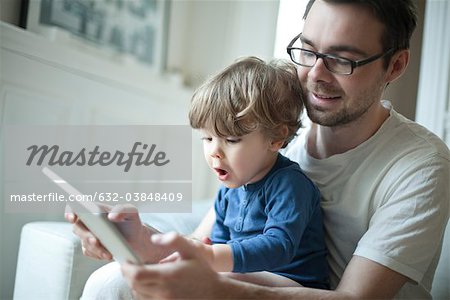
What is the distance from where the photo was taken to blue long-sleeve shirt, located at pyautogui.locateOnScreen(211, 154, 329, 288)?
1.14 meters

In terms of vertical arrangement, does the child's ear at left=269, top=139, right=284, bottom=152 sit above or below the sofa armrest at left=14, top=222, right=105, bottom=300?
above

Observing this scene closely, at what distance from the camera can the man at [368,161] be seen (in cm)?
120

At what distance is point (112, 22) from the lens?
8.02ft

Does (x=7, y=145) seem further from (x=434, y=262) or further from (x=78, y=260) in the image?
(x=434, y=262)

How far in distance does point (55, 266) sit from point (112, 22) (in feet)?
4.42

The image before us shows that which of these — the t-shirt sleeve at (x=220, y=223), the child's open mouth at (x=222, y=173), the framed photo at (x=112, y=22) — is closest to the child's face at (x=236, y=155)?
the child's open mouth at (x=222, y=173)

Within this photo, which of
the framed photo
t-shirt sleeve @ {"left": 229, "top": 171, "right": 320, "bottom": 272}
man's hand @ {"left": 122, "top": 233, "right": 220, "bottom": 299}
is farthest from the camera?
the framed photo

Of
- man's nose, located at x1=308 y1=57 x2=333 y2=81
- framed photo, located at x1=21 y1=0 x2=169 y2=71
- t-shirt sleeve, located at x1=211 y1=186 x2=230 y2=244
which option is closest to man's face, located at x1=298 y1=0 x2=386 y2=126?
man's nose, located at x1=308 y1=57 x2=333 y2=81

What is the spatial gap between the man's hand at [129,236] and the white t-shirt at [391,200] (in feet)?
1.56

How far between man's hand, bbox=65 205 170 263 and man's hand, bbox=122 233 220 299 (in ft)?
0.73

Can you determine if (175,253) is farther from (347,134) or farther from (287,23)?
(287,23)

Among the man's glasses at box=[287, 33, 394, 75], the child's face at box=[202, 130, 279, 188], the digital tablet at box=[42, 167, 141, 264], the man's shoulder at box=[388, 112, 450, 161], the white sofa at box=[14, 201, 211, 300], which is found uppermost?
the man's glasses at box=[287, 33, 394, 75]

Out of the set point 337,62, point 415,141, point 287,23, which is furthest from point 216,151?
point 287,23

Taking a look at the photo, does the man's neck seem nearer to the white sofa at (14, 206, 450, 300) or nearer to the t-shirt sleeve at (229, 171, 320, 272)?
the t-shirt sleeve at (229, 171, 320, 272)
